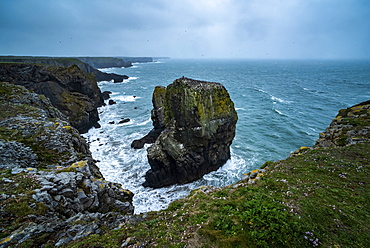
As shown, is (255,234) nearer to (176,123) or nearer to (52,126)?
(52,126)

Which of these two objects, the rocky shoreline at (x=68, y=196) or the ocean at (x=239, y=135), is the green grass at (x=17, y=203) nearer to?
the rocky shoreline at (x=68, y=196)

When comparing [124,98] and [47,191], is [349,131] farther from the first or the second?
[124,98]

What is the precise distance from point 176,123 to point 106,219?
21.6 meters

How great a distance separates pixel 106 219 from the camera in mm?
10984

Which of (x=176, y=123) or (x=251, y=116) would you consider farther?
(x=251, y=116)

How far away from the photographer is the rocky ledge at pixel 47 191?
872cm

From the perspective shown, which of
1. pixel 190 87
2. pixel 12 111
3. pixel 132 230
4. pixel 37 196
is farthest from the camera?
pixel 190 87

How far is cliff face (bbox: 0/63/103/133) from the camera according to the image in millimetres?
49219

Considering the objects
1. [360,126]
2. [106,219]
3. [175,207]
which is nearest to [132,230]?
[106,219]

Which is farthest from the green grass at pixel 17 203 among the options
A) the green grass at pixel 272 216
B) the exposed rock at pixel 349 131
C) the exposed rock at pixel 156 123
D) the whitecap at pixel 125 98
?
the whitecap at pixel 125 98

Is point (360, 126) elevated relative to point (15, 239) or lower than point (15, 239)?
elevated

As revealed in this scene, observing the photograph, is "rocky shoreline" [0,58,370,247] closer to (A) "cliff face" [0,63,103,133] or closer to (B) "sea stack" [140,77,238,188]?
(B) "sea stack" [140,77,238,188]

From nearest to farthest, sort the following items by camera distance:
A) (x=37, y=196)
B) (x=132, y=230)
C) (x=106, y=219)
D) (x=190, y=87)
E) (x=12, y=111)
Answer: (x=132, y=230) → (x=37, y=196) → (x=106, y=219) → (x=12, y=111) → (x=190, y=87)

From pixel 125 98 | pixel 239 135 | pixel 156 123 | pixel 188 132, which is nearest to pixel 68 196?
pixel 188 132
